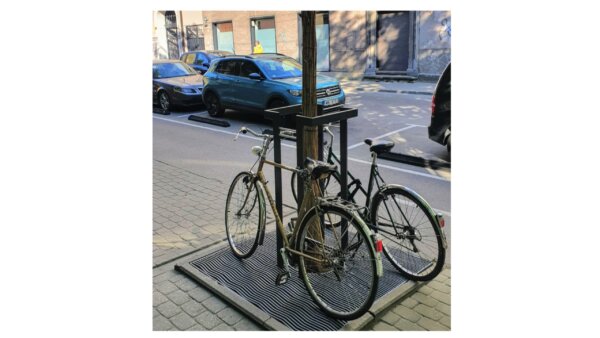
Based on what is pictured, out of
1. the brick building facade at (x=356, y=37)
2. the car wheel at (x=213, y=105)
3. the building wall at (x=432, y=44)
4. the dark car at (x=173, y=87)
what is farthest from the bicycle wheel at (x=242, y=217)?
the building wall at (x=432, y=44)

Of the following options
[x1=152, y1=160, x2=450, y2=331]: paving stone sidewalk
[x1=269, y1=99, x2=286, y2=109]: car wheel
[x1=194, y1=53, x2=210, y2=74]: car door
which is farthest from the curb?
[x1=194, y1=53, x2=210, y2=74]: car door

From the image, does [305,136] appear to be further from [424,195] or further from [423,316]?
[424,195]

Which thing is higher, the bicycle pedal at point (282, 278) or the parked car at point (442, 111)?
the parked car at point (442, 111)

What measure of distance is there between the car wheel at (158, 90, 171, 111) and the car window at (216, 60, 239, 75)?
5.84 ft

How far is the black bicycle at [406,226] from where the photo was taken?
11.9ft

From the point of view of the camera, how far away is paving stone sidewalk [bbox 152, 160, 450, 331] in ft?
10.8

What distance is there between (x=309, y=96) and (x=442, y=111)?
4370 mm

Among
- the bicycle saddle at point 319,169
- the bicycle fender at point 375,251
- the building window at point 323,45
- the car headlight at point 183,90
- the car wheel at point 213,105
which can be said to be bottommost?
the bicycle fender at point 375,251

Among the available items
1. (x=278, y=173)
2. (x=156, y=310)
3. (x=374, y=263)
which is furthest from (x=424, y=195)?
(x=156, y=310)

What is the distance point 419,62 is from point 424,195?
510 inches

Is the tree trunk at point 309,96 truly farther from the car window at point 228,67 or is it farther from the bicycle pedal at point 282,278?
the car window at point 228,67

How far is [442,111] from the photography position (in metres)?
7.50

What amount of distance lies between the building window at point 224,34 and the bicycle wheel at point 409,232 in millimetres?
20763

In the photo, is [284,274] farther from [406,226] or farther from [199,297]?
[406,226]
